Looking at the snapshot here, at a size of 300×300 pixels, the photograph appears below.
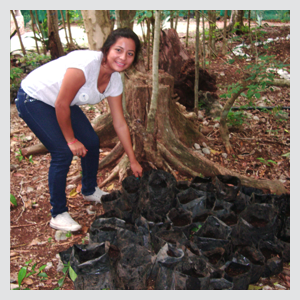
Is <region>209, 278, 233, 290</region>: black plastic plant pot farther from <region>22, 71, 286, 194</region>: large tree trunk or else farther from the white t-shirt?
the white t-shirt

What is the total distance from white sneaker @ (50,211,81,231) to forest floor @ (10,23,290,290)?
0.08 meters

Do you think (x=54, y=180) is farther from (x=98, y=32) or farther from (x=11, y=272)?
(x=98, y=32)

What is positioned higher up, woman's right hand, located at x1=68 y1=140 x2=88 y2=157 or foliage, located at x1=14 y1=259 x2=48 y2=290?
woman's right hand, located at x1=68 y1=140 x2=88 y2=157

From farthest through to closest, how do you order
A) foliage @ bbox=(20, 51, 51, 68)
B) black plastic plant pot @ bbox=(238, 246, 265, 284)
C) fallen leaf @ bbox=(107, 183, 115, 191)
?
foliage @ bbox=(20, 51, 51, 68) < fallen leaf @ bbox=(107, 183, 115, 191) < black plastic plant pot @ bbox=(238, 246, 265, 284)

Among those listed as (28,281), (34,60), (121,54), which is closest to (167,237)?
(28,281)

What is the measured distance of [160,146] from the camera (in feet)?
10.8

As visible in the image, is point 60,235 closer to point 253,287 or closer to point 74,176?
point 74,176

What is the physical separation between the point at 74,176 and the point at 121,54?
6.08 feet

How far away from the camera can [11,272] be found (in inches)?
86.0

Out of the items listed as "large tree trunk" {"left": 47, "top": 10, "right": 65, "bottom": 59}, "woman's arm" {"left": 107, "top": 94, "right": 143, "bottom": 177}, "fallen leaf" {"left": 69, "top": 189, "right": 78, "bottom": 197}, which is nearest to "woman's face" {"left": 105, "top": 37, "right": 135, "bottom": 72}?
"woman's arm" {"left": 107, "top": 94, "right": 143, "bottom": 177}

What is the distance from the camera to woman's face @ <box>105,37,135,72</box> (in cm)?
210

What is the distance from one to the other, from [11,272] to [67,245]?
451mm

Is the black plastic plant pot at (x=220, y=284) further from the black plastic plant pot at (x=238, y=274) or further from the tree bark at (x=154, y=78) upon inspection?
the tree bark at (x=154, y=78)

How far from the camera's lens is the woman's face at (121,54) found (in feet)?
6.88
